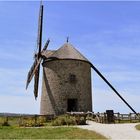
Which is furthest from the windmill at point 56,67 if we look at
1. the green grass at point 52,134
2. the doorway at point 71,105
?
the green grass at point 52,134

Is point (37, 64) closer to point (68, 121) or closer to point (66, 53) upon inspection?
point (66, 53)

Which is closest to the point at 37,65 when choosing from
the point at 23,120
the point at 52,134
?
the point at 23,120

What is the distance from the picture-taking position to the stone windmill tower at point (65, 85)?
119ft

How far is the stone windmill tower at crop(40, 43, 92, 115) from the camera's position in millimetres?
36125

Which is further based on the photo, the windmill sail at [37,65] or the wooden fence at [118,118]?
the windmill sail at [37,65]

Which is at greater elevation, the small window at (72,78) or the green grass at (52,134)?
the small window at (72,78)

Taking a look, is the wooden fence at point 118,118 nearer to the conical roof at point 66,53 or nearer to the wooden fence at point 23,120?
the wooden fence at point 23,120

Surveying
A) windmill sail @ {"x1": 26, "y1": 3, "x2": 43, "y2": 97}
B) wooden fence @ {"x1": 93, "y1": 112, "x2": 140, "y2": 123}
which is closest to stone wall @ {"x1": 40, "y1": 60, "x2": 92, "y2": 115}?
windmill sail @ {"x1": 26, "y1": 3, "x2": 43, "y2": 97}

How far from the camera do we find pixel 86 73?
37.7 meters

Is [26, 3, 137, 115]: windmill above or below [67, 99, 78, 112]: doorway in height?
above

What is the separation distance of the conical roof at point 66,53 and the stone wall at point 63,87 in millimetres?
563

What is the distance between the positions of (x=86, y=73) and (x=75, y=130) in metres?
15.6

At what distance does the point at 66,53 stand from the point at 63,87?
152 inches

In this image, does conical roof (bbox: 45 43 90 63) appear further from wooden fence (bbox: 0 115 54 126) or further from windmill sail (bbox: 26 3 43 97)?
wooden fence (bbox: 0 115 54 126)
